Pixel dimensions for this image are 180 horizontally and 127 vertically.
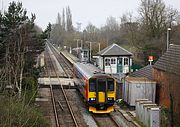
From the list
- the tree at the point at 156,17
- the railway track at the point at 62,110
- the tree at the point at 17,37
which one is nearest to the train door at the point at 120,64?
the tree at the point at 156,17

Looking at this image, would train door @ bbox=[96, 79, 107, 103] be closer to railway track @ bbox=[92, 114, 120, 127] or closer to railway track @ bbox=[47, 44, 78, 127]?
railway track @ bbox=[92, 114, 120, 127]

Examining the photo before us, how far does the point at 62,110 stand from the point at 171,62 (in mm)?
7634

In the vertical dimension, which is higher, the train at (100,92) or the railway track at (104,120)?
the train at (100,92)

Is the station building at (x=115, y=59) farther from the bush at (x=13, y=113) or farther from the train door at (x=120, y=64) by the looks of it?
the bush at (x=13, y=113)

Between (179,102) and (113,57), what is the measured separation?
2334cm

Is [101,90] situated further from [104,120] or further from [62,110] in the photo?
[62,110]

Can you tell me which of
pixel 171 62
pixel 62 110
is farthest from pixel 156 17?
pixel 62 110

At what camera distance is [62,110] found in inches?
866

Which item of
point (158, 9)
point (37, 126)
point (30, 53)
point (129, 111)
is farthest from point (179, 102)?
point (158, 9)

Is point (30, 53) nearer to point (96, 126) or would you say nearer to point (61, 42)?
point (96, 126)

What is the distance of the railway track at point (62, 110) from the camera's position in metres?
18.7

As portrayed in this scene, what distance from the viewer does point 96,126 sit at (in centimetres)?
1814

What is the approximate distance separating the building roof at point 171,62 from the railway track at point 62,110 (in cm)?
660

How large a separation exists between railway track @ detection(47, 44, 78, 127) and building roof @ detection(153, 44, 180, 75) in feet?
21.7
